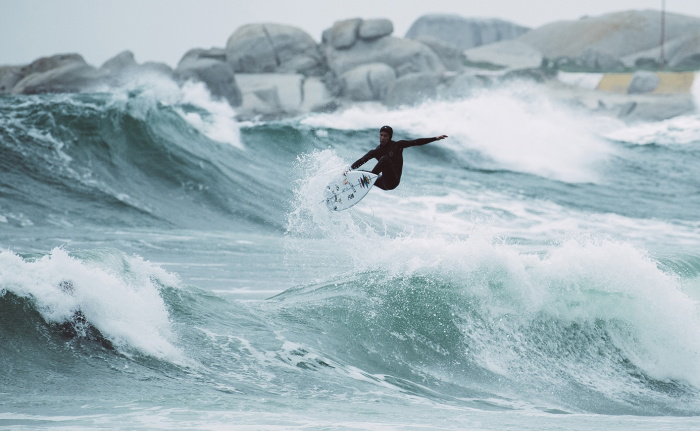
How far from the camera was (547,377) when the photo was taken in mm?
7652

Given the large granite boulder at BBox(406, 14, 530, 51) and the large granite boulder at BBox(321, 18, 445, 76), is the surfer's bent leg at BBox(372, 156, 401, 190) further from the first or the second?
the large granite boulder at BBox(406, 14, 530, 51)

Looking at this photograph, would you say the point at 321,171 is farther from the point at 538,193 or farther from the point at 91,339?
the point at 538,193

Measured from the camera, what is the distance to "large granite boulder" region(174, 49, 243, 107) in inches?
1658

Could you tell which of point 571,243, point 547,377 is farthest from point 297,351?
point 571,243

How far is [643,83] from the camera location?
47.1m

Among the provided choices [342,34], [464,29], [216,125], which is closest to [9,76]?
[342,34]

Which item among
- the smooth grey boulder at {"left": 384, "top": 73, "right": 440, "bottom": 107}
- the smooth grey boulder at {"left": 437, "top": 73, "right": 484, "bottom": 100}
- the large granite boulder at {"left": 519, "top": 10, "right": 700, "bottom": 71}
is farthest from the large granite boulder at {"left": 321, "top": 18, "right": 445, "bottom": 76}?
the large granite boulder at {"left": 519, "top": 10, "right": 700, "bottom": 71}

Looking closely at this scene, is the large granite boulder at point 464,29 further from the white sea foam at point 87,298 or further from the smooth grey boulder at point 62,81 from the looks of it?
the white sea foam at point 87,298

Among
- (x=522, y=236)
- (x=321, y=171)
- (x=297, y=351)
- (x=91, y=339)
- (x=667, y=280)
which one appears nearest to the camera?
(x=91, y=339)

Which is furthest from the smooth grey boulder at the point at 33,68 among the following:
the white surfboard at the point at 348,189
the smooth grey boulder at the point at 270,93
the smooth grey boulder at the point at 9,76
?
the white surfboard at the point at 348,189

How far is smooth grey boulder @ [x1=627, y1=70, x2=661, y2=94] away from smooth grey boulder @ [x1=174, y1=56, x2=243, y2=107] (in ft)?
65.7

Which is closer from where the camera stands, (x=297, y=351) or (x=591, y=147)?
(x=297, y=351)

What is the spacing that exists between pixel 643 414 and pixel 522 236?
341 inches

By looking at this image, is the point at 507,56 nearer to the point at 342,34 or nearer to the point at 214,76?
the point at 342,34
